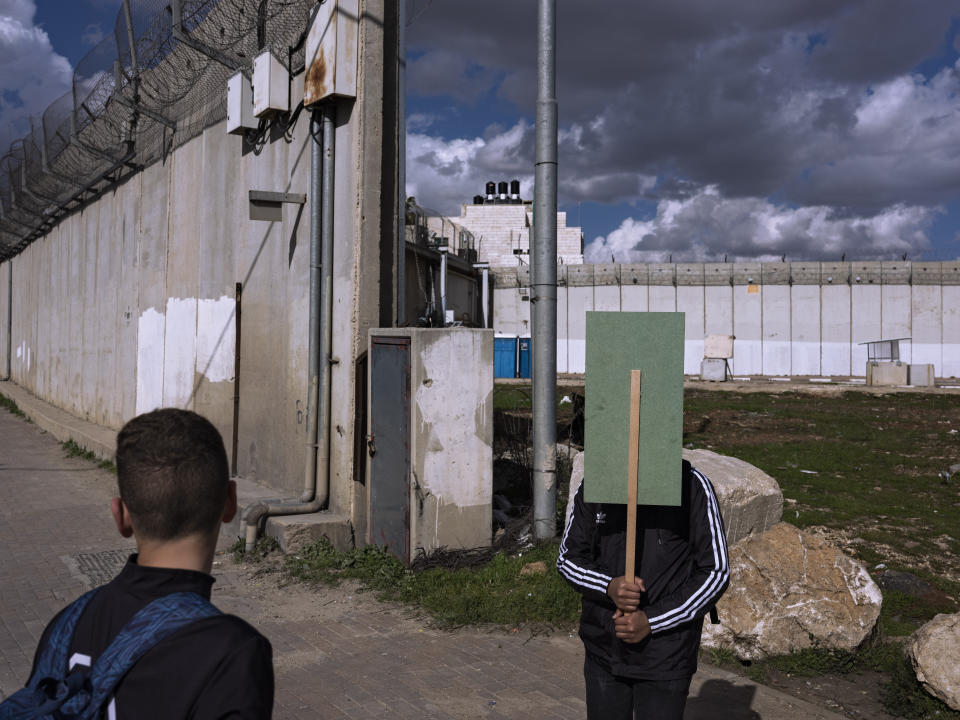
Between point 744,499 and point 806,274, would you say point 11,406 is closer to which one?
point 744,499

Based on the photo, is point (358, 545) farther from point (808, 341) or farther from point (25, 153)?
point (808, 341)

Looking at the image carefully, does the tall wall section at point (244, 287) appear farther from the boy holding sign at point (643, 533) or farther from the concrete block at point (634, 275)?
the concrete block at point (634, 275)

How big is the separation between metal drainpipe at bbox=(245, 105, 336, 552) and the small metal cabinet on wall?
893mm

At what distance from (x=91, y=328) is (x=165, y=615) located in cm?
1698

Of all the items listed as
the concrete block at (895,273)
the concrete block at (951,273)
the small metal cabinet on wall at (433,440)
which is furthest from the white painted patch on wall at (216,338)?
the concrete block at (951,273)

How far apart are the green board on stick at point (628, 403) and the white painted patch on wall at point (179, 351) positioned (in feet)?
29.0

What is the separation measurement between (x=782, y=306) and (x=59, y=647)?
39.9m

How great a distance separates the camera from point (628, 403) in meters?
2.79

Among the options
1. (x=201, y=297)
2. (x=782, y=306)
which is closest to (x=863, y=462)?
(x=201, y=297)

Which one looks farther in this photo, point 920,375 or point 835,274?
point 835,274

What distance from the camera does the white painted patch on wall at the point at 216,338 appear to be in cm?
976

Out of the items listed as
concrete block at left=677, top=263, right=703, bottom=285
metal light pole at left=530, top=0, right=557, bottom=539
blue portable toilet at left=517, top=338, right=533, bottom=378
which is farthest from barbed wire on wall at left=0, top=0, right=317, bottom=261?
concrete block at left=677, top=263, right=703, bottom=285

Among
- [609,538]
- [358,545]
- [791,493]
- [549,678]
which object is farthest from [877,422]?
[609,538]

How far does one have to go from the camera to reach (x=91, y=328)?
16703mm
